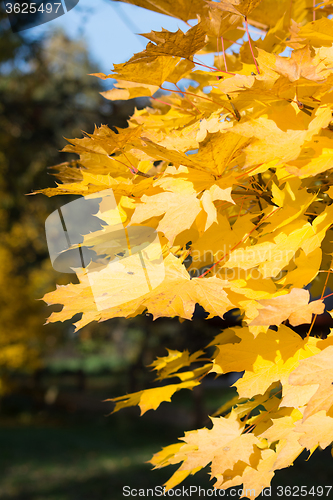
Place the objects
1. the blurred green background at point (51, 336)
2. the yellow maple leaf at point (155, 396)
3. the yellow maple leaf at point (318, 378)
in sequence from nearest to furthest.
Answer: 1. the yellow maple leaf at point (318, 378)
2. the yellow maple leaf at point (155, 396)
3. the blurred green background at point (51, 336)

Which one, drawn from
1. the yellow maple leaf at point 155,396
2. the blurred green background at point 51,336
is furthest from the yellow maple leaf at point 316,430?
the blurred green background at point 51,336

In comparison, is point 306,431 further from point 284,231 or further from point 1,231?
point 1,231

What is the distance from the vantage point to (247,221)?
469 mm

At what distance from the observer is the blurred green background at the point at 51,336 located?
13.6 feet

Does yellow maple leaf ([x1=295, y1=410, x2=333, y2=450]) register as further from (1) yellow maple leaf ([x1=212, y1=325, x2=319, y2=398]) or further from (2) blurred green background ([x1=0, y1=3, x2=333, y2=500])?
(2) blurred green background ([x1=0, y1=3, x2=333, y2=500])

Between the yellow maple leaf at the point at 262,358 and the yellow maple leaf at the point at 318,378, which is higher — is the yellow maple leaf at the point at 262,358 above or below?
below

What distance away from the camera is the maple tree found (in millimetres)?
358

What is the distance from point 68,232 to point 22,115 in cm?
413

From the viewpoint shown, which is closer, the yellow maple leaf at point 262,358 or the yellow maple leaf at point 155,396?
the yellow maple leaf at point 262,358

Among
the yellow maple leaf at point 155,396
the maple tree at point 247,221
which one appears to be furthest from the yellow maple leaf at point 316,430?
the yellow maple leaf at point 155,396

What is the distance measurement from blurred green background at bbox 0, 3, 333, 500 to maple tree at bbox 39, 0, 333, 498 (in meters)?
0.96

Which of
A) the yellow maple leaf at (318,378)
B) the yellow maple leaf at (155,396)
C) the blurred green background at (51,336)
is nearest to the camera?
the yellow maple leaf at (318,378)

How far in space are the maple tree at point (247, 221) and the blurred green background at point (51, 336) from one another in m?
0.96

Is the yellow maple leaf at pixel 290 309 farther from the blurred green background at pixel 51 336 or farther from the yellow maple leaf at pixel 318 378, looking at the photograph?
the blurred green background at pixel 51 336
